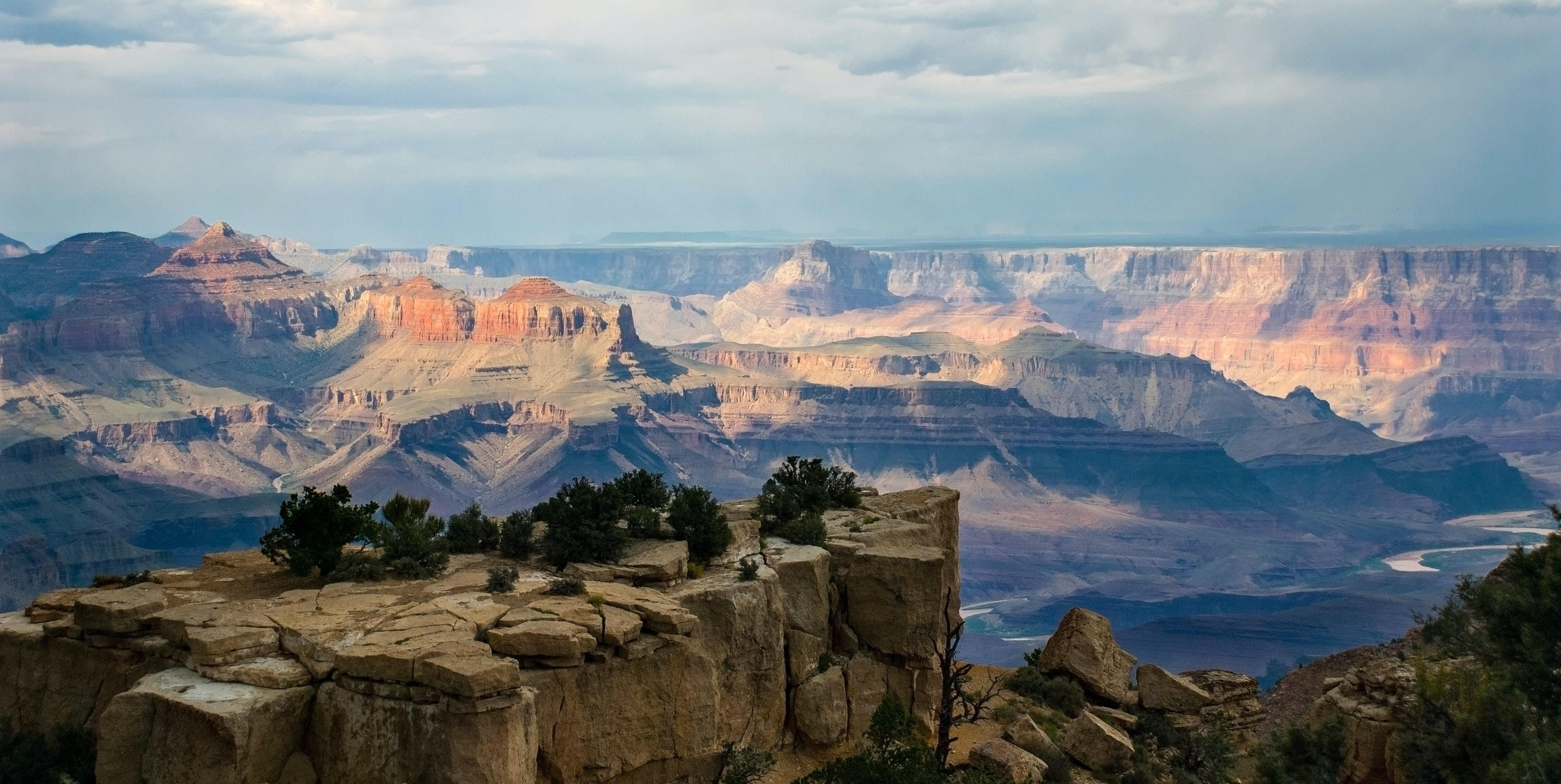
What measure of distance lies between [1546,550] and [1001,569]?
6707 inches

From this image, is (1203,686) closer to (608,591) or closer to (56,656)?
(608,591)

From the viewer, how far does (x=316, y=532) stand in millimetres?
25016

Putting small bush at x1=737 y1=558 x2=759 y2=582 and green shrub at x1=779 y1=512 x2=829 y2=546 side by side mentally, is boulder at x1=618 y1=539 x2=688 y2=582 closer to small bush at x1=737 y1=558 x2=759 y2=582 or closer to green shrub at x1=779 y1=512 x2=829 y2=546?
small bush at x1=737 y1=558 x2=759 y2=582

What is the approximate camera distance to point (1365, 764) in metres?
25.1

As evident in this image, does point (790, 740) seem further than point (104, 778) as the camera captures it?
Yes

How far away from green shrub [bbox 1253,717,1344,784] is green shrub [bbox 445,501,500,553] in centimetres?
1409

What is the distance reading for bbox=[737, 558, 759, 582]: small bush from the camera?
25422 millimetres

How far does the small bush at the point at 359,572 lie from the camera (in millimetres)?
24703

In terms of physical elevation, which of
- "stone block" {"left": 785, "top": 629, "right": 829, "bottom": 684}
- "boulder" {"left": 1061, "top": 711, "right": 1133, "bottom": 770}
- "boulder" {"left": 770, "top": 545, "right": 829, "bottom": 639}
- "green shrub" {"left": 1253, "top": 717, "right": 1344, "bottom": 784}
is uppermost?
"boulder" {"left": 770, "top": 545, "right": 829, "bottom": 639}

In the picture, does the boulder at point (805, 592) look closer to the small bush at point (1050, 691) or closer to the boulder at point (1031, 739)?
the boulder at point (1031, 739)

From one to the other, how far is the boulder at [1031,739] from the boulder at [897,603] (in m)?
2.55

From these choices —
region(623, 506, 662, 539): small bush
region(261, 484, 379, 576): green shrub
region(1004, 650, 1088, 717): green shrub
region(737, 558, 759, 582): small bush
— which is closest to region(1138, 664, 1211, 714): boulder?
region(1004, 650, 1088, 717): green shrub

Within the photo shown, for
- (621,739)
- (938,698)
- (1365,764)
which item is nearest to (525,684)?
(621,739)

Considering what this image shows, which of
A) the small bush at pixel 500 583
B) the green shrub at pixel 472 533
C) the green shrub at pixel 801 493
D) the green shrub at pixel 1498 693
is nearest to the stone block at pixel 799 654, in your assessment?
the green shrub at pixel 801 493
